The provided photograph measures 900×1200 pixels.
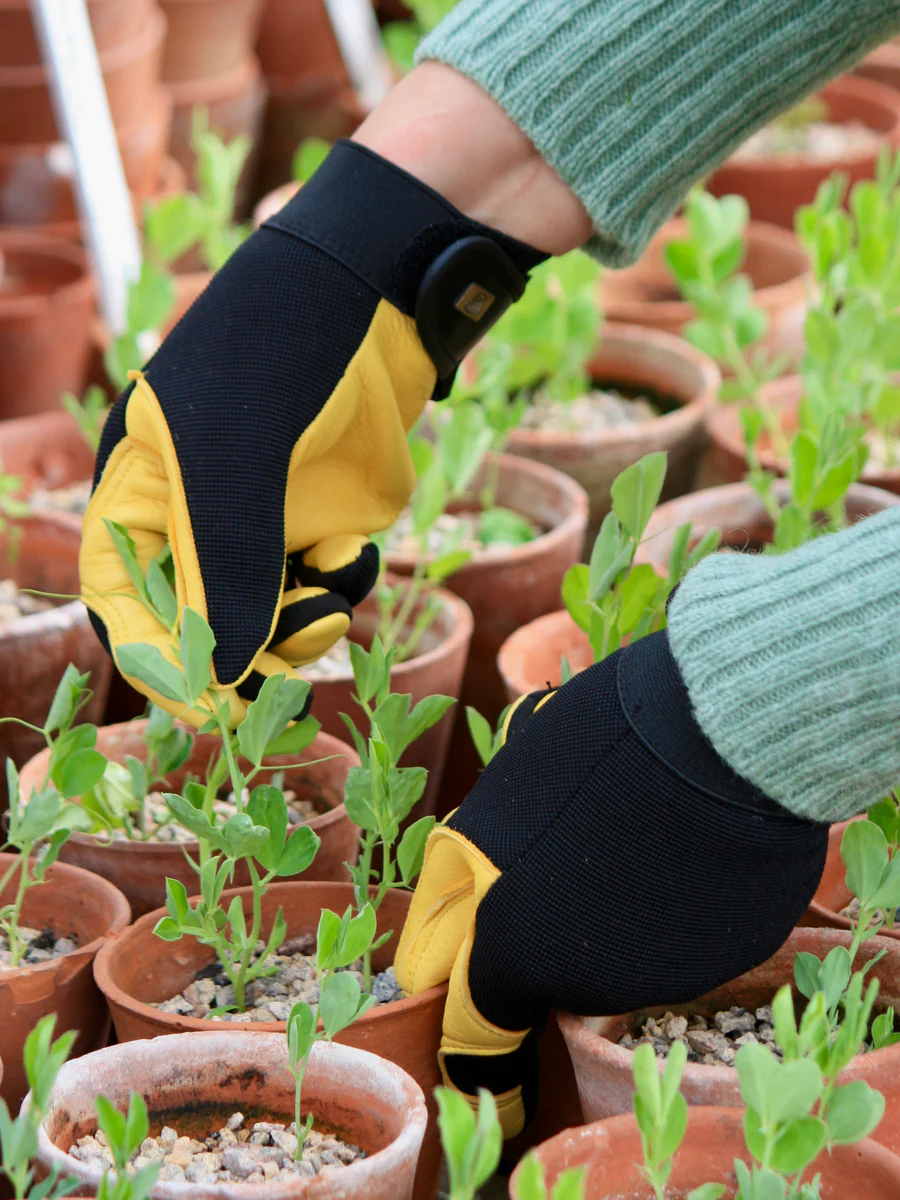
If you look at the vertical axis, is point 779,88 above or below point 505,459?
above

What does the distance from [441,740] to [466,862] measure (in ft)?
1.18

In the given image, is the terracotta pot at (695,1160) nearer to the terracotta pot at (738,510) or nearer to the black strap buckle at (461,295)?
the black strap buckle at (461,295)

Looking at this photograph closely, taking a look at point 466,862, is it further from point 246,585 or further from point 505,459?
point 505,459

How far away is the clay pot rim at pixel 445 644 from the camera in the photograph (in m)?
1.09

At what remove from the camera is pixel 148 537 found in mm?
904

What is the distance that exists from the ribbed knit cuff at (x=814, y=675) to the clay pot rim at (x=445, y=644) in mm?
400

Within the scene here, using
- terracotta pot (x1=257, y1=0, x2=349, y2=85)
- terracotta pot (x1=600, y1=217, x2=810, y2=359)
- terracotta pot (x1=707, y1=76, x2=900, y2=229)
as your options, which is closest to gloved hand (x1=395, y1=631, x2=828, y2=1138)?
terracotta pot (x1=600, y1=217, x2=810, y2=359)

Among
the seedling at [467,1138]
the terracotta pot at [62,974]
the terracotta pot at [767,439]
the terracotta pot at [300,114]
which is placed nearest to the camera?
the seedling at [467,1138]

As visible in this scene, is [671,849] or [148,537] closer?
[671,849]

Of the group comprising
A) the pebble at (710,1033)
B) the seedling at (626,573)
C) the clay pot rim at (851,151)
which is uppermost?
the seedling at (626,573)

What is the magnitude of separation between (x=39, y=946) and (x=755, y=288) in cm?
156

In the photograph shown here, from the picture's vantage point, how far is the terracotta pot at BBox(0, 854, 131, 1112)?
783 millimetres

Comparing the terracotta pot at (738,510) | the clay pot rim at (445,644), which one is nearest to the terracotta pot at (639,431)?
the terracotta pot at (738,510)

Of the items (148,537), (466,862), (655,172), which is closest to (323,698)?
(148,537)
